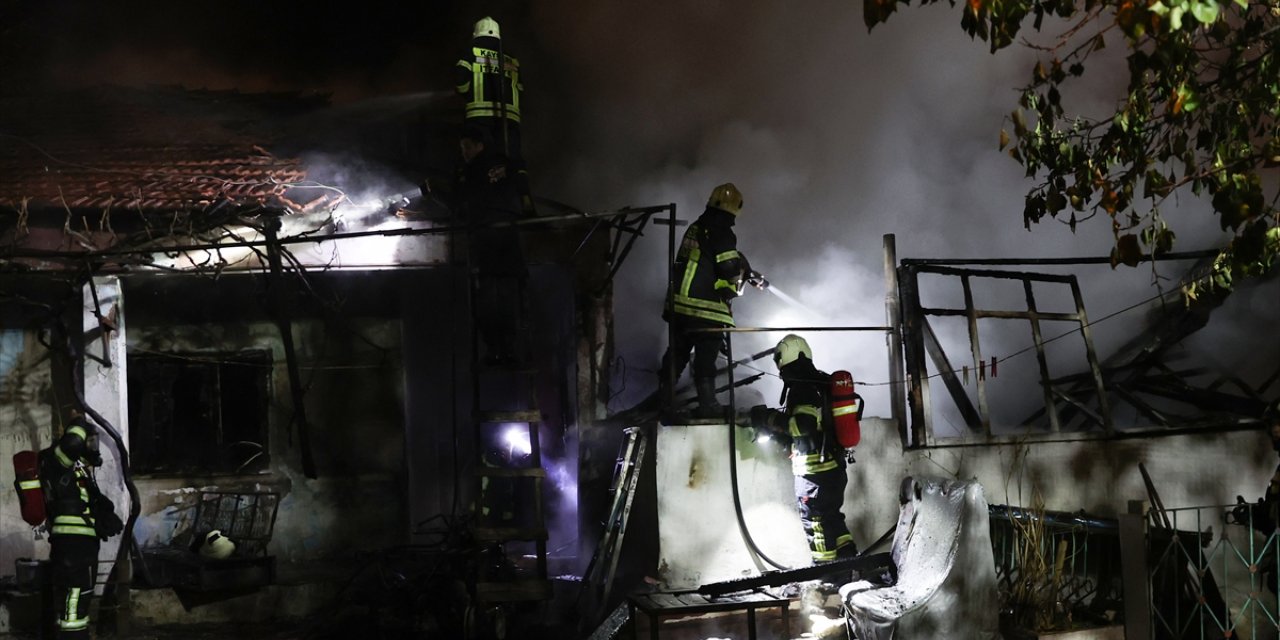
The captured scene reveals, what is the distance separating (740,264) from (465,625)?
13.6 feet

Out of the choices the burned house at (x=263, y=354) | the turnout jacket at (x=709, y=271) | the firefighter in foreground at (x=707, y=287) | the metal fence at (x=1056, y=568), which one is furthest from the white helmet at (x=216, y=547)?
the metal fence at (x=1056, y=568)

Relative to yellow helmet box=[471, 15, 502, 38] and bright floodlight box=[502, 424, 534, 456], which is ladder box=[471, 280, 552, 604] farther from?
yellow helmet box=[471, 15, 502, 38]

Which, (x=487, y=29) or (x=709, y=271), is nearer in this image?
(x=709, y=271)

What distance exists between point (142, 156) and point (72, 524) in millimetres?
4934

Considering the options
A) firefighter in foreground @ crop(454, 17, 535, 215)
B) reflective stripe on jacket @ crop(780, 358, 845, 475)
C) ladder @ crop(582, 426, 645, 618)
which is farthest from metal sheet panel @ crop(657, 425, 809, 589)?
firefighter in foreground @ crop(454, 17, 535, 215)

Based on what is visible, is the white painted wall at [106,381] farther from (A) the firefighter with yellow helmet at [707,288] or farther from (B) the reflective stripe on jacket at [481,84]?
(A) the firefighter with yellow helmet at [707,288]

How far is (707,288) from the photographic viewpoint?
995 centimetres

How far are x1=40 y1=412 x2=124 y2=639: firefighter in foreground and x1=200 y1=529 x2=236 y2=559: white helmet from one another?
3.32ft

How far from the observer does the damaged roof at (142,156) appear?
1152 cm

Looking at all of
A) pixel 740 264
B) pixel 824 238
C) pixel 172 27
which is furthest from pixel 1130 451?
pixel 172 27

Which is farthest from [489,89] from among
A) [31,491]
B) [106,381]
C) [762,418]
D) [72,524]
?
[31,491]

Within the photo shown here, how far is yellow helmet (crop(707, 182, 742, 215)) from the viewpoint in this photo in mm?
9977

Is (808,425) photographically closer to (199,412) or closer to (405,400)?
(405,400)

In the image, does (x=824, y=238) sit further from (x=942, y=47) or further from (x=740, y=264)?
(x=740, y=264)
